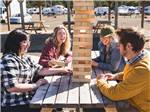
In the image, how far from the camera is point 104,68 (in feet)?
15.3

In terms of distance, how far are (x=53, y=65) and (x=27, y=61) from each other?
85cm

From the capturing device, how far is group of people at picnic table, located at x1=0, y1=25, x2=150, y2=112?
3014mm

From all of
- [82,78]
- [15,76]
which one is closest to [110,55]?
[82,78]

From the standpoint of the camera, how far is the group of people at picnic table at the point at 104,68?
3014mm

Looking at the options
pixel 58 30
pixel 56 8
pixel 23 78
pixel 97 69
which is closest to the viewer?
pixel 23 78

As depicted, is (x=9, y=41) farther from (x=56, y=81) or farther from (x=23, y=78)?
(x=56, y=81)

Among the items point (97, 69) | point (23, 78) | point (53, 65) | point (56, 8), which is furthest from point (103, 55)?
point (56, 8)

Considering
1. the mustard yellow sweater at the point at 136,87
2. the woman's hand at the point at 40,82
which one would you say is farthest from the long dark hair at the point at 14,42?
the mustard yellow sweater at the point at 136,87

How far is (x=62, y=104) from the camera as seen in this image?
3.16 m

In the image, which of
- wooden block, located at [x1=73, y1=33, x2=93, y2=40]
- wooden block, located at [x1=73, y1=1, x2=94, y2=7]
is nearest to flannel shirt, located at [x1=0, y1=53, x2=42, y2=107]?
wooden block, located at [x1=73, y1=33, x2=93, y2=40]

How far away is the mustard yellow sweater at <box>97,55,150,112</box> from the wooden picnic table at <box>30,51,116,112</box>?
127 millimetres

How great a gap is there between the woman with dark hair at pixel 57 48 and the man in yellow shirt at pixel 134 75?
73.1 inches

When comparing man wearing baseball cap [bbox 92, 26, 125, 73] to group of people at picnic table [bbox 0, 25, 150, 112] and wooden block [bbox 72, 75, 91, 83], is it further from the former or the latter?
wooden block [bbox 72, 75, 91, 83]

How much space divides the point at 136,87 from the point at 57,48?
2.36 m
